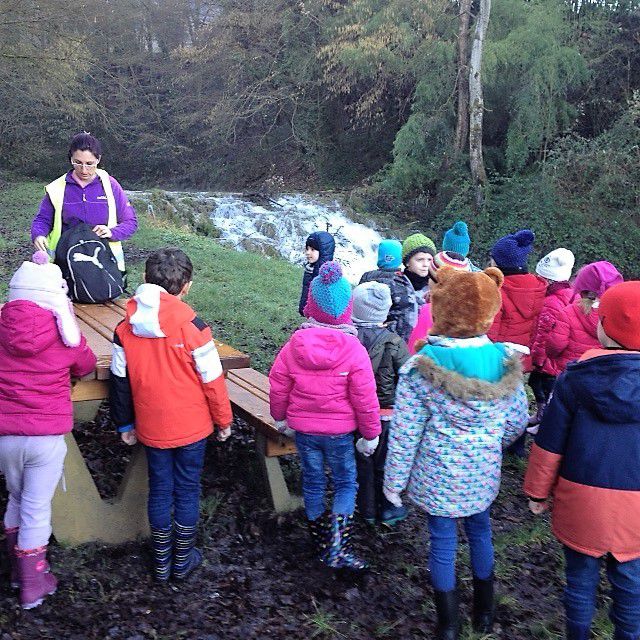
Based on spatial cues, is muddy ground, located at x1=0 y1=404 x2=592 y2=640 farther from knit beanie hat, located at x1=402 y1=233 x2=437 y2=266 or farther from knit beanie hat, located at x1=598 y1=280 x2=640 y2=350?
knit beanie hat, located at x1=402 y1=233 x2=437 y2=266

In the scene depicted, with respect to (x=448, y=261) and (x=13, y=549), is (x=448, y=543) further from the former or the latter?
(x=448, y=261)

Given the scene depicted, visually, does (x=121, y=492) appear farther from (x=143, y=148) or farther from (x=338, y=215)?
(x=143, y=148)

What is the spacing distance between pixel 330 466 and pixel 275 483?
639mm

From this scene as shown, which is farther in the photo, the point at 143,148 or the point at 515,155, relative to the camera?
the point at 143,148

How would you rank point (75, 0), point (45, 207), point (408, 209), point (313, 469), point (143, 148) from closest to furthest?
point (313, 469) < point (45, 207) < point (75, 0) < point (408, 209) < point (143, 148)

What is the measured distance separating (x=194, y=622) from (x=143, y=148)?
30.9 meters

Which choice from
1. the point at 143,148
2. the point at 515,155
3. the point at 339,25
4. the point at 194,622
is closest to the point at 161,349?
the point at 194,622

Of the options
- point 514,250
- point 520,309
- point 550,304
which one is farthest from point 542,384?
point 514,250

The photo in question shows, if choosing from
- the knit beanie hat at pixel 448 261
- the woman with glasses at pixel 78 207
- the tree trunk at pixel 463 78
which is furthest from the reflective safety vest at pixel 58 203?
the tree trunk at pixel 463 78

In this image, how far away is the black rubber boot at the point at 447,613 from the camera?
315 cm

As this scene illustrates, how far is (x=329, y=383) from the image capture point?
3.48m

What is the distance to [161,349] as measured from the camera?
3.26 m

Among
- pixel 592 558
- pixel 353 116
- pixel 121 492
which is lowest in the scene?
pixel 121 492

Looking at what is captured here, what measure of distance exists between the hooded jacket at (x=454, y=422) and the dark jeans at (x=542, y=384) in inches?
95.9
